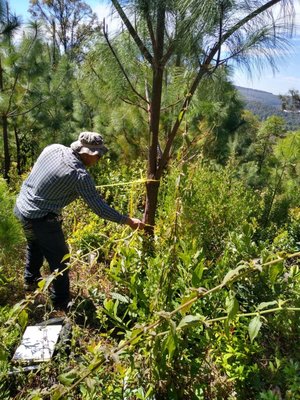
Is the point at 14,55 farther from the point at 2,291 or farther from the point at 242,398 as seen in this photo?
the point at 242,398

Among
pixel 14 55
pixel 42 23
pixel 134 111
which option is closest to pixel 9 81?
pixel 14 55

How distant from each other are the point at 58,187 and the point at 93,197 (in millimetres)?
233

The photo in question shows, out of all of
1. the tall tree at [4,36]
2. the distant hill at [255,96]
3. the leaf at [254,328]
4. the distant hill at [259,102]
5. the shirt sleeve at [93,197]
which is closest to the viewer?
the leaf at [254,328]

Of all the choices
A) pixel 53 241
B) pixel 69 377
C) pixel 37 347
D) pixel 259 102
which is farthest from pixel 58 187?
pixel 259 102

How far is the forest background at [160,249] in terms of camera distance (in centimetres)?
130

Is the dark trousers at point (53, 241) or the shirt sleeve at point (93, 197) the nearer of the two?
the shirt sleeve at point (93, 197)

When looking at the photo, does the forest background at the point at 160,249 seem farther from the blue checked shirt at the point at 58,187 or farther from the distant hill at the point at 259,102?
the distant hill at the point at 259,102

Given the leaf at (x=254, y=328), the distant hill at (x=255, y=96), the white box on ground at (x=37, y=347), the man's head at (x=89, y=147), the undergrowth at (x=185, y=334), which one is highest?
the distant hill at (x=255, y=96)

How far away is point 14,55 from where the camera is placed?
4.82 metres

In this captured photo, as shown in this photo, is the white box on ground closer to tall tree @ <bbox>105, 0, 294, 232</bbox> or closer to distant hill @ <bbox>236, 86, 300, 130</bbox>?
tall tree @ <bbox>105, 0, 294, 232</bbox>

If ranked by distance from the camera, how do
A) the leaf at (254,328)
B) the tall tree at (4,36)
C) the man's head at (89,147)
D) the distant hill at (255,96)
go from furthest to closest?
the distant hill at (255,96) → the tall tree at (4,36) → the man's head at (89,147) → the leaf at (254,328)

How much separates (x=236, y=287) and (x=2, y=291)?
1672mm

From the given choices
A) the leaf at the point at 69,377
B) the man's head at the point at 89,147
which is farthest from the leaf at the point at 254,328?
the man's head at the point at 89,147

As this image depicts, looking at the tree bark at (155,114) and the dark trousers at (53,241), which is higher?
the tree bark at (155,114)
